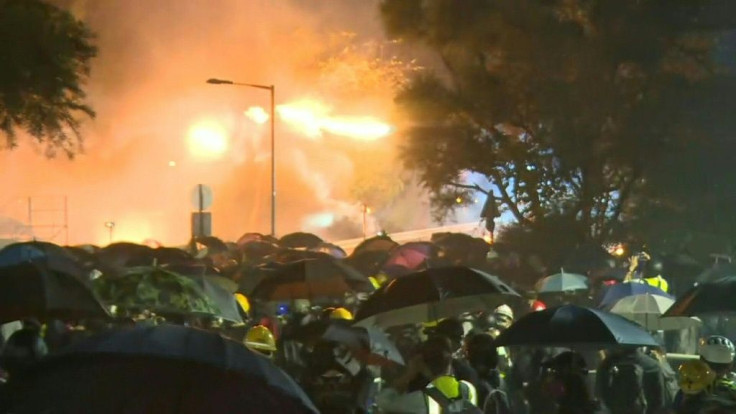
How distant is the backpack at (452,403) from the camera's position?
593 centimetres

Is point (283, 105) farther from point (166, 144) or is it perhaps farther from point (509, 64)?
point (509, 64)

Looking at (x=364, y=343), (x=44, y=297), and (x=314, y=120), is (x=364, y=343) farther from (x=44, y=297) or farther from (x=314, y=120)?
(x=314, y=120)

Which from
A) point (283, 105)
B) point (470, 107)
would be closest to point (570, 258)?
point (470, 107)

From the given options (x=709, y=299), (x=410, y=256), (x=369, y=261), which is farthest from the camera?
(x=369, y=261)

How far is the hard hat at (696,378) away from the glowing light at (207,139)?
2597 inches

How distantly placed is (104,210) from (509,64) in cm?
4803

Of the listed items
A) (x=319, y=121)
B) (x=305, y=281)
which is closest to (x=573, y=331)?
(x=305, y=281)

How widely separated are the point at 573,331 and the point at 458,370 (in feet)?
3.04

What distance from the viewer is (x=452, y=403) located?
6062 mm

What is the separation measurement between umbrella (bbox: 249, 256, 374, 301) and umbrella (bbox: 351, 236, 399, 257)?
8.41m

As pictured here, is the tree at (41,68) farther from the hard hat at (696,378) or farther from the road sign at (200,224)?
the road sign at (200,224)

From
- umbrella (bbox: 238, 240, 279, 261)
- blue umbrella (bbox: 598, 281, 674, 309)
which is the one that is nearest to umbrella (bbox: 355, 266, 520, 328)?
blue umbrella (bbox: 598, 281, 674, 309)

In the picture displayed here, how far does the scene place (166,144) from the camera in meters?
72.1

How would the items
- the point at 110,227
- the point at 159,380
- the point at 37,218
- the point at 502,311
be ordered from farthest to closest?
the point at 37,218 < the point at 110,227 < the point at 502,311 < the point at 159,380
